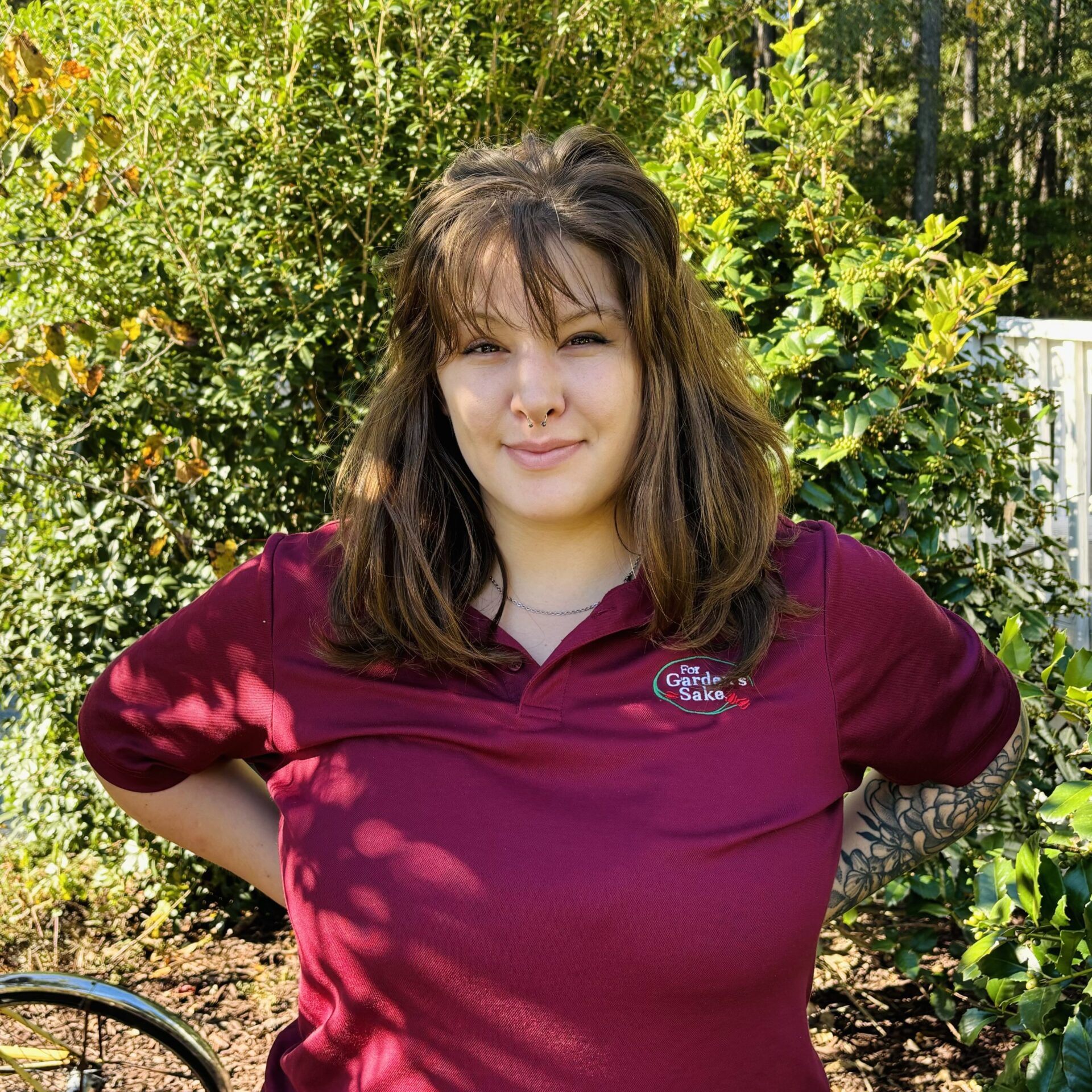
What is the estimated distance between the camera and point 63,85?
9.54 ft

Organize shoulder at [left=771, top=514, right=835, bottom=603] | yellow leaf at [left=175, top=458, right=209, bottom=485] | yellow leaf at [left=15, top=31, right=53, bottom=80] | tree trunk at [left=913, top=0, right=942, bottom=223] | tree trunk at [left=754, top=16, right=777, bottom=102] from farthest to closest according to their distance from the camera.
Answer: tree trunk at [left=913, top=0, right=942, bottom=223]
tree trunk at [left=754, top=16, right=777, bottom=102]
yellow leaf at [left=175, top=458, right=209, bottom=485]
yellow leaf at [left=15, top=31, right=53, bottom=80]
shoulder at [left=771, top=514, right=835, bottom=603]

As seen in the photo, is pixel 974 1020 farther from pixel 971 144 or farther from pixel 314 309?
pixel 971 144

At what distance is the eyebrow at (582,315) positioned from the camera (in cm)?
176

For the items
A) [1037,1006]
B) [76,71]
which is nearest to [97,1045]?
[1037,1006]

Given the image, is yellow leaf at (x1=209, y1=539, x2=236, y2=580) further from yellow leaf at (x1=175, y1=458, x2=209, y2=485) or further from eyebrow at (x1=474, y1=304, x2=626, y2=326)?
eyebrow at (x1=474, y1=304, x2=626, y2=326)

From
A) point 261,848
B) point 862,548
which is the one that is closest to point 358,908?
point 261,848

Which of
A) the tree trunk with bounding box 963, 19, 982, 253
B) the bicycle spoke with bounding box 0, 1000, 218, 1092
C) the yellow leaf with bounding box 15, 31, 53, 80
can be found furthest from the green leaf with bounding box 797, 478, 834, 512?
the tree trunk with bounding box 963, 19, 982, 253

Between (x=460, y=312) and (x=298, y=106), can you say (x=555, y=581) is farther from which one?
(x=298, y=106)

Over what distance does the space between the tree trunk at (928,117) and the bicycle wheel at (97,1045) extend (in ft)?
64.8

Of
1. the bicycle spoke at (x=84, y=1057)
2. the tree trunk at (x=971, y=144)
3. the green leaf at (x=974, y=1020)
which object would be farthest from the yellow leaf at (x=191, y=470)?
the tree trunk at (x=971, y=144)

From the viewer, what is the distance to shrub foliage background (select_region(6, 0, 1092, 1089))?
9.65ft

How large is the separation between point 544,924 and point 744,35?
4149mm

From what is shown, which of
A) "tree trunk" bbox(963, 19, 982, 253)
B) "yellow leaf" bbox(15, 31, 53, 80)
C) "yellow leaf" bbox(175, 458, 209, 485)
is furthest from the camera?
"tree trunk" bbox(963, 19, 982, 253)

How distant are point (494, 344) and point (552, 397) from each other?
0.14 metres
